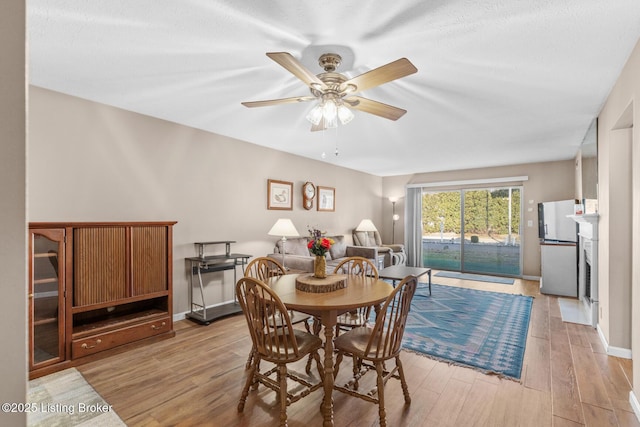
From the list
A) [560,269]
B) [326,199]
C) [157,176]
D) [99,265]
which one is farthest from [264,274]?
[560,269]

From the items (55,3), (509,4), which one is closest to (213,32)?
(55,3)

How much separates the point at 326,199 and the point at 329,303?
14.4 ft

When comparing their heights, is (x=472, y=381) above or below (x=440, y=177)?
below

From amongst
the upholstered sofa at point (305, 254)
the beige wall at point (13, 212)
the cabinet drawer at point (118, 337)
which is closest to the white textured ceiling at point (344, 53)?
the beige wall at point (13, 212)

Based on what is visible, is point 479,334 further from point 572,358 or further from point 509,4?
point 509,4

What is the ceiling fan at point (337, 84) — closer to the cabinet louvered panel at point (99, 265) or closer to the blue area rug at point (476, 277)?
the cabinet louvered panel at point (99, 265)

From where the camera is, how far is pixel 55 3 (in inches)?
67.4

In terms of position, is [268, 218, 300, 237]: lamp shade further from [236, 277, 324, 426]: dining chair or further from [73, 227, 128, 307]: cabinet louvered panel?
[236, 277, 324, 426]: dining chair

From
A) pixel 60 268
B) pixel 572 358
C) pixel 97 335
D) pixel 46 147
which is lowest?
pixel 572 358

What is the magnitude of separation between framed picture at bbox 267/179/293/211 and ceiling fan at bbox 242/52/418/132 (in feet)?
8.75

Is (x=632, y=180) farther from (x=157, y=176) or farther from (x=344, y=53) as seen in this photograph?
(x=157, y=176)

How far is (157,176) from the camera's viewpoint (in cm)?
361

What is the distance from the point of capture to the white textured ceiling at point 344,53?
175 centimetres

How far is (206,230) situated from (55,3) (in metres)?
2.77
